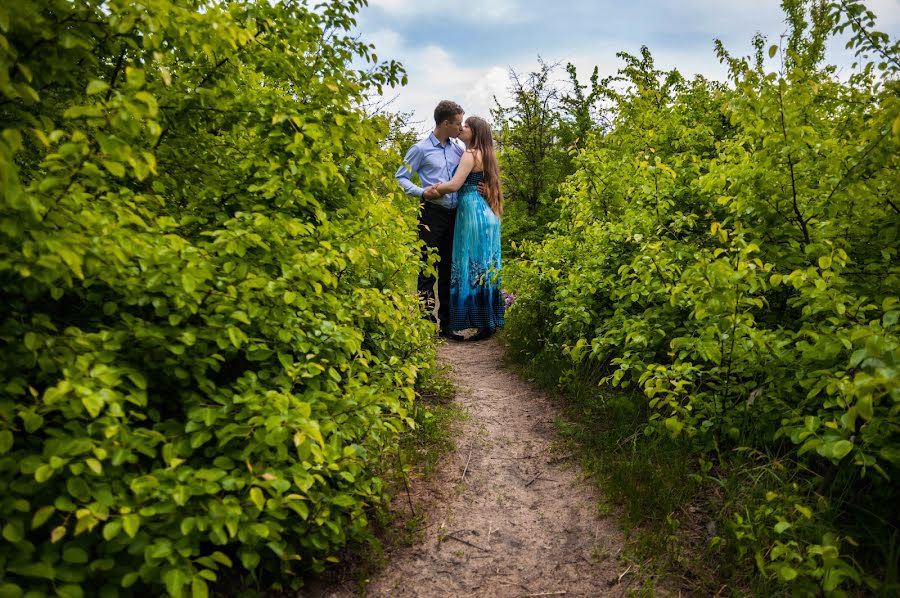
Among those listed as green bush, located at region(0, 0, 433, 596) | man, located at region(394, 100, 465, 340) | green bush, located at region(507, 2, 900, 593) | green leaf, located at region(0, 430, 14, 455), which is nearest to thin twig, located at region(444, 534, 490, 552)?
green bush, located at region(0, 0, 433, 596)

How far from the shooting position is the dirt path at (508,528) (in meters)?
2.54

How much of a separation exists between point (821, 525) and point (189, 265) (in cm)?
275

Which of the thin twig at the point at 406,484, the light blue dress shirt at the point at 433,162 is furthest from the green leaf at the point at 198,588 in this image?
the light blue dress shirt at the point at 433,162

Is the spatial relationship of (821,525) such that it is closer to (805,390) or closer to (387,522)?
(805,390)

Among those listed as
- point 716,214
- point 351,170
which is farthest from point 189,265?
point 716,214

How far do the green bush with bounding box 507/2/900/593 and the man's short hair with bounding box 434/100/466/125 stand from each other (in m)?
2.34

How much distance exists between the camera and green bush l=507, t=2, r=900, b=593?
2125 mm

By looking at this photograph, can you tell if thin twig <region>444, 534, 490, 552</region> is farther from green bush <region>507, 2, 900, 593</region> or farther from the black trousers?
the black trousers

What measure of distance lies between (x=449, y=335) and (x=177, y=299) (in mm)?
4568

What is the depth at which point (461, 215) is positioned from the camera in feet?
19.9

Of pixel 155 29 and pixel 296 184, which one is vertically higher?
pixel 155 29

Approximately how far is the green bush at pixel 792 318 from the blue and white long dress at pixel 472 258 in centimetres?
180

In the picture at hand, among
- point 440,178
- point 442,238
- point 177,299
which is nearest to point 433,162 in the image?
point 440,178

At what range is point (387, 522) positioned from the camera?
9.23ft
